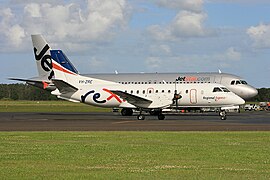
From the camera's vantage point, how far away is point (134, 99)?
50.5m

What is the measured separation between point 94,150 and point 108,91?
1273 inches

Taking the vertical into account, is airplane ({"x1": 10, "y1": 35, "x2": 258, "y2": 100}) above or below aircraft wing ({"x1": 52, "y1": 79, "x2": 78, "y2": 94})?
above

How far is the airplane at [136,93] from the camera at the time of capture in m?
49.0

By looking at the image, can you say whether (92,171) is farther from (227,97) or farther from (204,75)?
(204,75)

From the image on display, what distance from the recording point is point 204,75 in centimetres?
6425


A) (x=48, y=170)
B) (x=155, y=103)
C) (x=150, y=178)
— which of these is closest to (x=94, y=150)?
(x=48, y=170)

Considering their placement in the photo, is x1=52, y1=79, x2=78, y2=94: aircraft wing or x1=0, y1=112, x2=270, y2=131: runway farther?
x1=52, y1=79, x2=78, y2=94: aircraft wing

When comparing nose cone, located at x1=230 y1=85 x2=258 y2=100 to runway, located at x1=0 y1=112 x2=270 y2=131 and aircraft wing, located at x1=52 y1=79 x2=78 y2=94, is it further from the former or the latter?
aircraft wing, located at x1=52 y1=79 x2=78 y2=94

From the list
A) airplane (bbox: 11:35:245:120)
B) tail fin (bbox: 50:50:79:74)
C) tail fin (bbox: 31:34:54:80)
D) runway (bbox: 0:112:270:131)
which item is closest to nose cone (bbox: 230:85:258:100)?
airplane (bbox: 11:35:245:120)

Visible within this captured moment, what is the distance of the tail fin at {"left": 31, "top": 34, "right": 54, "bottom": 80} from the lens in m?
62.8

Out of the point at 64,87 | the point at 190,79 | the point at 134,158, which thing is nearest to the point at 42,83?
the point at 64,87

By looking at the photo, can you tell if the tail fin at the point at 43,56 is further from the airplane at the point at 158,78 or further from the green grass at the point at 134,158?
the green grass at the point at 134,158

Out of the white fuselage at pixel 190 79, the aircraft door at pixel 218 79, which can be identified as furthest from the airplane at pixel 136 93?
the aircraft door at pixel 218 79

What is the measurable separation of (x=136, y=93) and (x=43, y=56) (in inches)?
576
